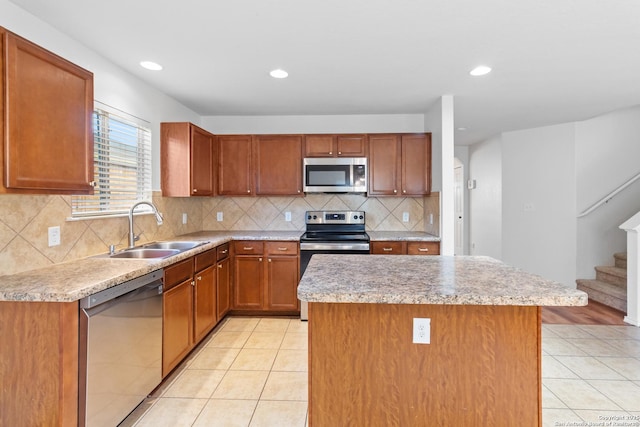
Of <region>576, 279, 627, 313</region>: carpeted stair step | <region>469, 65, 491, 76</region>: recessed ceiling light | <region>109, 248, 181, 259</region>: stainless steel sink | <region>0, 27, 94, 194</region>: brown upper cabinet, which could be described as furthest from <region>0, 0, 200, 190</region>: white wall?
<region>576, 279, 627, 313</region>: carpeted stair step

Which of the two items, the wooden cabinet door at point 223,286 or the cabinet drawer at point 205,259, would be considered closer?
the cabinet drawer at point 205,259

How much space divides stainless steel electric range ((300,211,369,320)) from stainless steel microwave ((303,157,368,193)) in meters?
0.34

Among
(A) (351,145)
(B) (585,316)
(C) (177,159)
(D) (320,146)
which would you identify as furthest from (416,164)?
(C) (177,159)

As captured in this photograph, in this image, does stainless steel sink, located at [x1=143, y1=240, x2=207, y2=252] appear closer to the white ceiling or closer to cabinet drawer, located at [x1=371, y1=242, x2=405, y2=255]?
the white ceiling

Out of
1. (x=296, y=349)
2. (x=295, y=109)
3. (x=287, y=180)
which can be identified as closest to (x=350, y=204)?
(x=287, y=180)

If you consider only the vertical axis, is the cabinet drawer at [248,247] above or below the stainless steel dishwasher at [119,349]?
above

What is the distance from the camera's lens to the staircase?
387 centimetres

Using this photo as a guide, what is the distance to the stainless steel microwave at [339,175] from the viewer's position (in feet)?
12.6

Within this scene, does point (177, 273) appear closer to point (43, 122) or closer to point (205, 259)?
point (205, 259)

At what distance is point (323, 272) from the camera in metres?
1.72

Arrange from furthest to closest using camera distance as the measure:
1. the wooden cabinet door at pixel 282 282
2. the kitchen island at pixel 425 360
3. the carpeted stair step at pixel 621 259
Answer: the carpeted stair step at pixel 621 259, the wooden cabinet door at pixel 282 282, the kitchen island at pixel 425 360

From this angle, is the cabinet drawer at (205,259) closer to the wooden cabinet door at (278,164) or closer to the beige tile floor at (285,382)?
the beige tile floor at (285,382)

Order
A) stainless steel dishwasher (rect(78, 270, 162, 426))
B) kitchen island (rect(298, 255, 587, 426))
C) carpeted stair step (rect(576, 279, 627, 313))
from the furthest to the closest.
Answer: carpeted stair step (rect(576, 279, 627, 313)), stainless steel dishwasher (rect(78, 270, 162, 426)), kitchen island (rect(298, 255, 587, 426))

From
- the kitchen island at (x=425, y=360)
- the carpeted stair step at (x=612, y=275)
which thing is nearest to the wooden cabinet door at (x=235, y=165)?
the kitchen island at (x=425, y=360)
